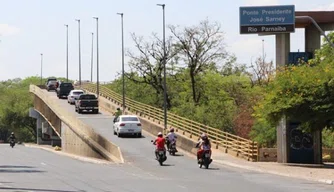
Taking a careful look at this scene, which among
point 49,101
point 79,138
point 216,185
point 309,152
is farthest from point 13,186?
point 49,101

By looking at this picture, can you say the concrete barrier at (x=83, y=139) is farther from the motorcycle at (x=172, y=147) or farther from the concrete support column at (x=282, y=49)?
the concrete support column at (x=282, y=49)

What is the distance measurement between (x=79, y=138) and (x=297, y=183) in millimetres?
33163

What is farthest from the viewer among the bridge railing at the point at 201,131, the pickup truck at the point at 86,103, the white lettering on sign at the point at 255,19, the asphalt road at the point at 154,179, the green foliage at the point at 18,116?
the green foliage at the point at 18,116

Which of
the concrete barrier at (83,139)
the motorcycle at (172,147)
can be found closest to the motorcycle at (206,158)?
the concrete barrier at (83,139)

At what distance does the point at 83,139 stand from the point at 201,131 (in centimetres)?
1033

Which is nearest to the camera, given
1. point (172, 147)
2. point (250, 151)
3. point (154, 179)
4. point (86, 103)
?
point (154, 179)

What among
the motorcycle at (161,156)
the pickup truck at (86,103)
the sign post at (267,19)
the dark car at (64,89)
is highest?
the sign post at (267,19)

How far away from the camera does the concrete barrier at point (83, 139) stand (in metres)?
46.9

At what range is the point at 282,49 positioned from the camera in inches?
1619

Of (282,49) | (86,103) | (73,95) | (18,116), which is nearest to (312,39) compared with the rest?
(282,49)

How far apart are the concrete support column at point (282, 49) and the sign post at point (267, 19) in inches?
23.0

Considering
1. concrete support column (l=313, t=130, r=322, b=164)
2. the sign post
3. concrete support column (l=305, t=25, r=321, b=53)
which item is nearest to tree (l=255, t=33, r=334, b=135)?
concrete support column (l=313, t=130, r=322, b=164)

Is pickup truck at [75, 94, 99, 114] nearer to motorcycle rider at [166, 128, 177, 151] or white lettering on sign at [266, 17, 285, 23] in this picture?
motorcycle rider at [166, 128, 177, 151]

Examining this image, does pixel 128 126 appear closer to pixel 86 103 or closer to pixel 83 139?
pixel 83 139
